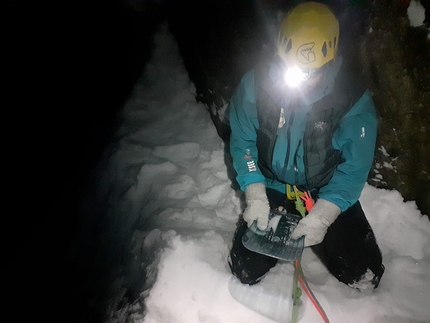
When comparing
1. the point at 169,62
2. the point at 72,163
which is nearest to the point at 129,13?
the point at 169,62

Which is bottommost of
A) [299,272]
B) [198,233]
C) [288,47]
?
[299,272]

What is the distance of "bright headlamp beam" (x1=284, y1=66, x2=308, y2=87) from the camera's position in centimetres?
164

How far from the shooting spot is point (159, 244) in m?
2.21

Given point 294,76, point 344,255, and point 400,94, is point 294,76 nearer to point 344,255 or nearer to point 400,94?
point 400,94

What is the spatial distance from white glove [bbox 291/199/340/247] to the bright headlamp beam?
700 millimetres

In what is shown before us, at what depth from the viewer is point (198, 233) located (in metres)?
2.28

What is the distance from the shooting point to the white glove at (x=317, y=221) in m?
1.88

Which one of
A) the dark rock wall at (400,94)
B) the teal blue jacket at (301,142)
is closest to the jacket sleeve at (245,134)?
the teal blue jacket at (301,142)

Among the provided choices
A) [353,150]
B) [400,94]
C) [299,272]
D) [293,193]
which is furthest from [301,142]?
A: [299,272]

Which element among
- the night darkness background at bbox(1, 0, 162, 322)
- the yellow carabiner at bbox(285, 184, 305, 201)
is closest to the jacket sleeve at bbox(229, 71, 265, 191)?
the yellow carabiner at bbox(285, 184, 305, 201)

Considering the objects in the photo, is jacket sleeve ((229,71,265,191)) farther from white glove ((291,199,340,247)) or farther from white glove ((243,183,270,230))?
white glove ((291,199,340,247))

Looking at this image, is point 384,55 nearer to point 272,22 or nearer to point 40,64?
point 272,22

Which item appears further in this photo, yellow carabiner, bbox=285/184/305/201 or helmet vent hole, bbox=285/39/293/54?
yellow carabiner, bbox=285/184/305/201

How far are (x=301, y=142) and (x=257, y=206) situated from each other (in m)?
0.47
